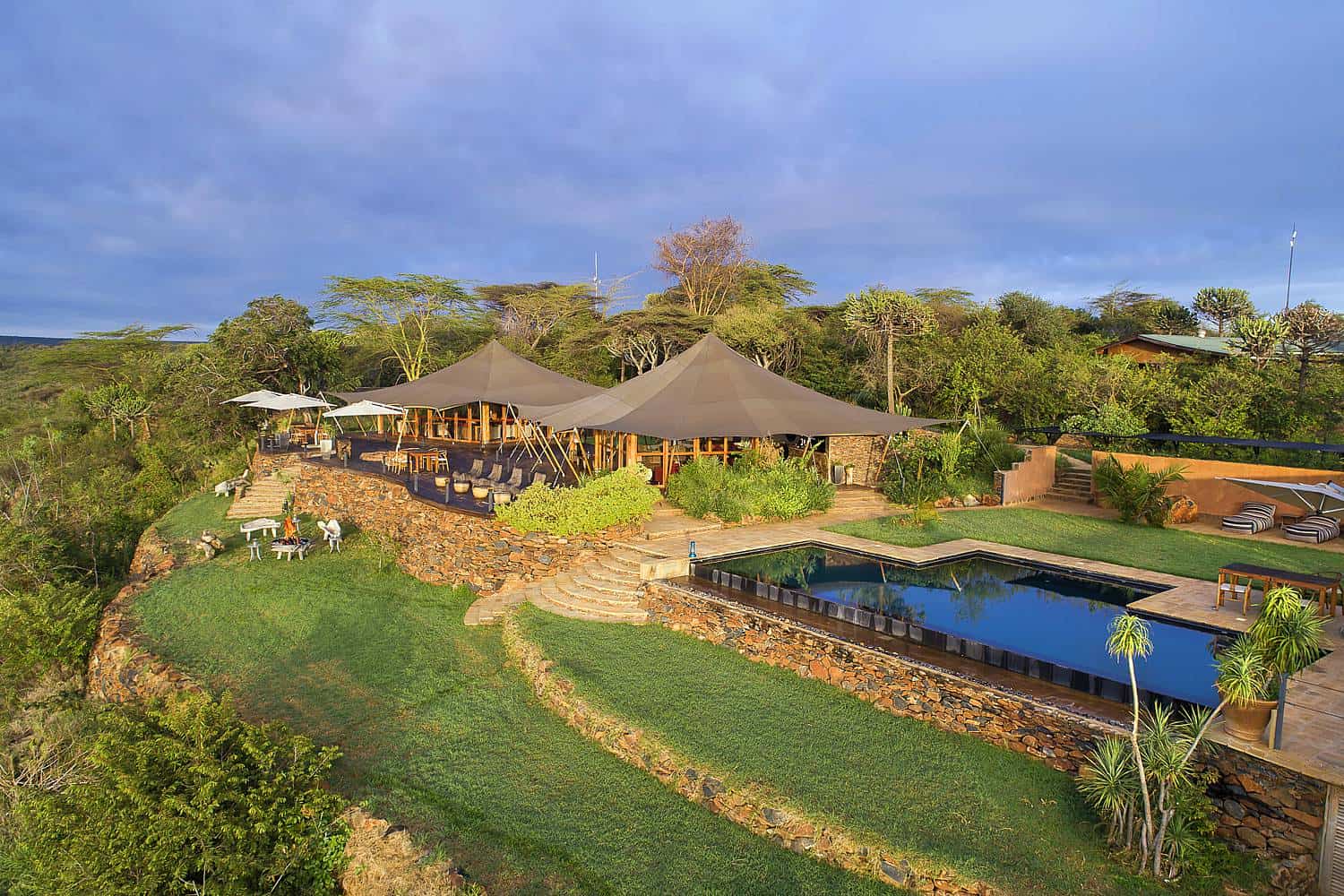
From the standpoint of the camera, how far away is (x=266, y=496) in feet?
60.6

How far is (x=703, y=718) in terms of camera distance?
21.4 feet

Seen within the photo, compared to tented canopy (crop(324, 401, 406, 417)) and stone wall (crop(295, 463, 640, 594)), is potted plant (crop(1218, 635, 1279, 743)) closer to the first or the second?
stone wall (crop(295, 463, 640, 594))

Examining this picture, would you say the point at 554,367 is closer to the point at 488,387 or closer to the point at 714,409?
the point at 488,387

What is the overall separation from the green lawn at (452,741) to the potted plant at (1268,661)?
270 cm

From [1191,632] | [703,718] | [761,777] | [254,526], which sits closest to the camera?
[761,777]

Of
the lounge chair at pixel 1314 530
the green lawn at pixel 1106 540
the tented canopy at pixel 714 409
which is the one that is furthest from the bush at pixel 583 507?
the lounge chair at pixel 1314 530

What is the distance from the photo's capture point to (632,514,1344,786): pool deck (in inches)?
183

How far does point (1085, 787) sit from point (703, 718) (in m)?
2.99

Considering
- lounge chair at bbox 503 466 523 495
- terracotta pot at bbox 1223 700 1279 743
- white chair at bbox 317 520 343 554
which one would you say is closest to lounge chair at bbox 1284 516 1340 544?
terracotta pot at bbox 1223 700 1279 743

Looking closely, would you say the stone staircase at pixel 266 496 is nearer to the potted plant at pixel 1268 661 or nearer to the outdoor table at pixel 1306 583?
the potted plant at pixel 1268 661

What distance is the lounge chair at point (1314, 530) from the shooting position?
436 inches

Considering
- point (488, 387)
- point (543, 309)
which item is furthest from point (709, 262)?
point (488, 387)

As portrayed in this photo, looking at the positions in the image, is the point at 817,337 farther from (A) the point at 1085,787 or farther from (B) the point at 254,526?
(A) the point at 1085,787

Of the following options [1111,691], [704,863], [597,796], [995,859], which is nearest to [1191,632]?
[1111,691]
